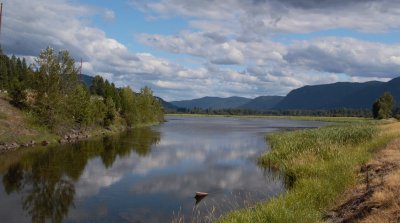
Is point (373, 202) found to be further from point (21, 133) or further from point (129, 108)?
point (129, 108)

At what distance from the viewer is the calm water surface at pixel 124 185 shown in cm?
2412

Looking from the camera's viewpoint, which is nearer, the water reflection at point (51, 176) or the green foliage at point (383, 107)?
the water reflection at point (51, 176)

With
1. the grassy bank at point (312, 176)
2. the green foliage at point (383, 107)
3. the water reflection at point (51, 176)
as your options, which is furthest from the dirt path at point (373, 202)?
the green foliage at point (383, 107)

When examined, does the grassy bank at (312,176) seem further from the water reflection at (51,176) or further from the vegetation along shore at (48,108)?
the vegetation along shore at (48,108)

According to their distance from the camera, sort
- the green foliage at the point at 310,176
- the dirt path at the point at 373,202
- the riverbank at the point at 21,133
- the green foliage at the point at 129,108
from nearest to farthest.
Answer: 1. the dirt path at the point at 373,202
2. the green foliage at the point at 310,176
3. the riverbank at the point at 21,133
4. the green foliage at the point at 129,108

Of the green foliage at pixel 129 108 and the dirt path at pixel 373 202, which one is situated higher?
the green foliage at pixel 129 108

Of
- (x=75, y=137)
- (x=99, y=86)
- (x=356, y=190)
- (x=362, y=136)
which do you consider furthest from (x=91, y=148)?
(x=99, y=86)

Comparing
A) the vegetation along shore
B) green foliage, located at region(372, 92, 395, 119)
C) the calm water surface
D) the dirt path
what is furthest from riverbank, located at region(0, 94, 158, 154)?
green foliage, located at region(372, 92, 395, 119)

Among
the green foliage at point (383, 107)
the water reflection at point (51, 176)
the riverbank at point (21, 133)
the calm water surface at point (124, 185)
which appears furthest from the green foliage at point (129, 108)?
the green foliage at point (383, 107)

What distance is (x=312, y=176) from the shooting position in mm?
27609

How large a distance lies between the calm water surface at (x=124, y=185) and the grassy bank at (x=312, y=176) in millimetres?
2266

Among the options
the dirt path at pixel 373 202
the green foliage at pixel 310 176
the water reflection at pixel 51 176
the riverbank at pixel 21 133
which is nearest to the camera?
the dirt path at pixel 373 202

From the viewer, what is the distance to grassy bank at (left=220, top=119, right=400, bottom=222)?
18.5 m

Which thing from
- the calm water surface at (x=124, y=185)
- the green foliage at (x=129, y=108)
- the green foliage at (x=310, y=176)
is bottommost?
the calm water surface at (x=124, y=185)
